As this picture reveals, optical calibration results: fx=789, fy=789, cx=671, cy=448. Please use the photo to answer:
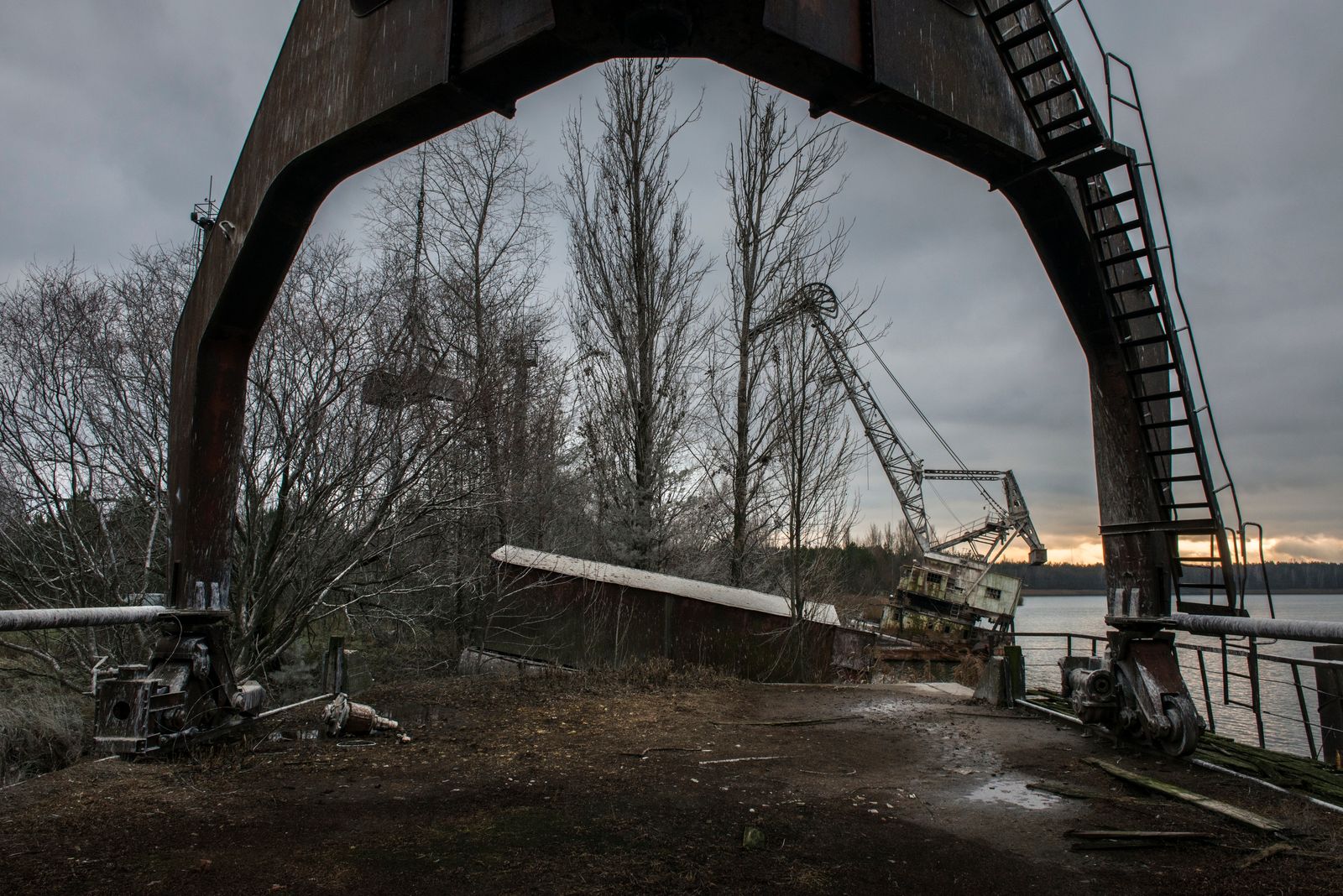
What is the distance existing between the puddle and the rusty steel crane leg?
7.45ft

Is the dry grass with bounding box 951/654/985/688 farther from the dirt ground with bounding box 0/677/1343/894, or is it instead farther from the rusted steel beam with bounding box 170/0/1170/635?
the rusted steel beam with bounding box 170/0/1170/635

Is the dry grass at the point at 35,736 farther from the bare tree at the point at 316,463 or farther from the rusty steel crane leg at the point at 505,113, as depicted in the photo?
the rusty steel crane leg at the point at 505,113

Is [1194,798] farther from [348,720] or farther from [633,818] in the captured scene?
[348,720]

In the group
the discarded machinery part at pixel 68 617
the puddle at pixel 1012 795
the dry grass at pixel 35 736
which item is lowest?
the dry grass at pixel 35 736

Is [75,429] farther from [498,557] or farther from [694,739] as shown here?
[694,739]

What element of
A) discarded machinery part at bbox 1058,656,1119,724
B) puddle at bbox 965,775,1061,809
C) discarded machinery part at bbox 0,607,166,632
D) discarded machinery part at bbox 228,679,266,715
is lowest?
puddle at bbox 965,775,1061,809

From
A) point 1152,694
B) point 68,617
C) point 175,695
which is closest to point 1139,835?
point 1152,694

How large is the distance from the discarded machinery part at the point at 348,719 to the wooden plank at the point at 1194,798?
18.7 feet

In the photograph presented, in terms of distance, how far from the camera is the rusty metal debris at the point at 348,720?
6.35 metres

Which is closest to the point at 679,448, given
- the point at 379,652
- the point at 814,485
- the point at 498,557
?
the point at 814,485

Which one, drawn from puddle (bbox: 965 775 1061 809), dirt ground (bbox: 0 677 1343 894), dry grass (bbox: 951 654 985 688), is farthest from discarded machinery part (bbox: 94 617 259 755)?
dry grass (bbox: 951 654 985 688)

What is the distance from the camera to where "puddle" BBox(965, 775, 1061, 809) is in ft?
16.2

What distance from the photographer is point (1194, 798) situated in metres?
4.96

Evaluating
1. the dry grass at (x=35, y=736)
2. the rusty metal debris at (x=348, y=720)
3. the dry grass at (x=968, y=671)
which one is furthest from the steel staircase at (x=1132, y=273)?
the dry grass at (x=968, y=671)
